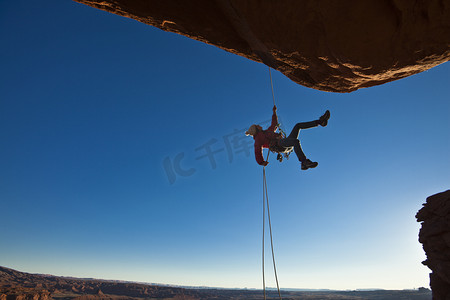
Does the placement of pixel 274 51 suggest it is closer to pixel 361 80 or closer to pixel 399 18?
pixel 399 18

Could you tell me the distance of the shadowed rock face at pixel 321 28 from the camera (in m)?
2.88

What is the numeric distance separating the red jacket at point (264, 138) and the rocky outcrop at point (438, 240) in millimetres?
11199

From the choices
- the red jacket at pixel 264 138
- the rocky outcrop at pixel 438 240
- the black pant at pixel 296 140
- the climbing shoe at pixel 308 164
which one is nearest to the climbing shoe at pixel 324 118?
the black pant at pixel 296 140

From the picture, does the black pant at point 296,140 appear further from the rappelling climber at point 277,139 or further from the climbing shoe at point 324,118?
the climbing shoe at point 324,118

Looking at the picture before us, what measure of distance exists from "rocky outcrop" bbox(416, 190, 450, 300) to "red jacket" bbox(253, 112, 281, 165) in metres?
11.2

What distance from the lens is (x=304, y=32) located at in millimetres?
3260

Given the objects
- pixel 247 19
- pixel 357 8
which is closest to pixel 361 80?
pixel 357 8

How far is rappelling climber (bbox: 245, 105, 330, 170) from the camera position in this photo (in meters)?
5.16

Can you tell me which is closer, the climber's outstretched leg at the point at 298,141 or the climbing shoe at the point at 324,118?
the climber's outstretched leg at the point at 298,141

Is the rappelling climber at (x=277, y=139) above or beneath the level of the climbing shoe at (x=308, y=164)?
above

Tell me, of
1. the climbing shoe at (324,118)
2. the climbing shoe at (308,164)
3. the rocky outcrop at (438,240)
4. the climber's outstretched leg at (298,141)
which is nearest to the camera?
the climbing shoe at (308,164)

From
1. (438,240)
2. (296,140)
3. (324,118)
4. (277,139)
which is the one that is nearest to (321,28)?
(324,118)

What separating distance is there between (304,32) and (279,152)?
338cm

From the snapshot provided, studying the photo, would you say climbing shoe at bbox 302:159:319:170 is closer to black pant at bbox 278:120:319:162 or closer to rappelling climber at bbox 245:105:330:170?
rappelling climber at bbox 245:105:330:170
